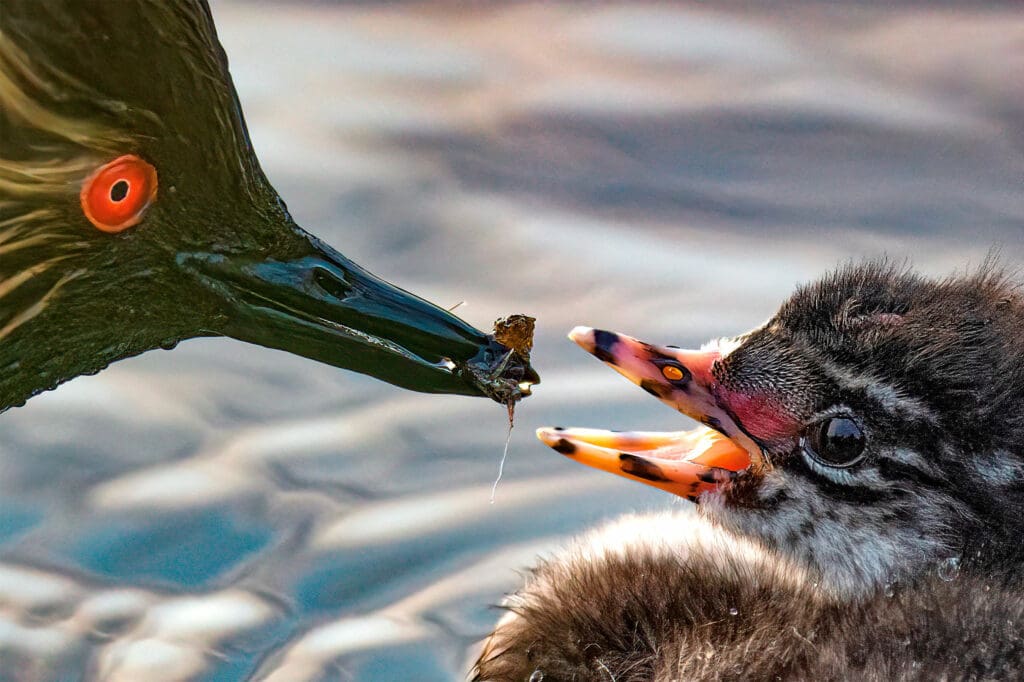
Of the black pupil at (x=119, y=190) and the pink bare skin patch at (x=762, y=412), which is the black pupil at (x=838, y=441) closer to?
the pink bare skin patch at (x=762, y=412)

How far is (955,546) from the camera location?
10.1 ft

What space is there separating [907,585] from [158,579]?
61.3 inches

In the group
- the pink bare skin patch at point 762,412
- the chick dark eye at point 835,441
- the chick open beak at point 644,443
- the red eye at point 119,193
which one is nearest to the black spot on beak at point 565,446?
the chick open beak at point 644,443

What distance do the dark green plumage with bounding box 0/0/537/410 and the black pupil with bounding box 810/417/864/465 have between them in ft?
1.82

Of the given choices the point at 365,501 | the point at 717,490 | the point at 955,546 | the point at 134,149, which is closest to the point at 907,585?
the point at 955,546

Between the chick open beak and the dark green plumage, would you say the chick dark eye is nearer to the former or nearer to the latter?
the chick open beak

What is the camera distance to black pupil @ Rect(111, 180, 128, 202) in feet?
9.87

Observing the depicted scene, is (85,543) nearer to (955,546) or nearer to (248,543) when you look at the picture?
(248,543)

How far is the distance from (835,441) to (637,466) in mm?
362

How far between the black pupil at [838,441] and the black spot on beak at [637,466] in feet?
0.98

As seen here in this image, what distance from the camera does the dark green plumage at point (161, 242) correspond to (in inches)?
114

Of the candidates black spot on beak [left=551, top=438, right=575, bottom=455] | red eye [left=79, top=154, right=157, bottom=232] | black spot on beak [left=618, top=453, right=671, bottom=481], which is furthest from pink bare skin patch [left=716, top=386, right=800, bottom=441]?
red eye [left=79, top=154, right=157, bottom=232]

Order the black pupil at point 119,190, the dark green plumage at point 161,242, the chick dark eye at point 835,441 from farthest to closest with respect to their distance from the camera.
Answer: the chick dark eye at point 835,441 < the black pupil at point 119,190 < the dark green plumage at point 161,242

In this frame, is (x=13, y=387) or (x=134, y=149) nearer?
(x=134, y=149)
